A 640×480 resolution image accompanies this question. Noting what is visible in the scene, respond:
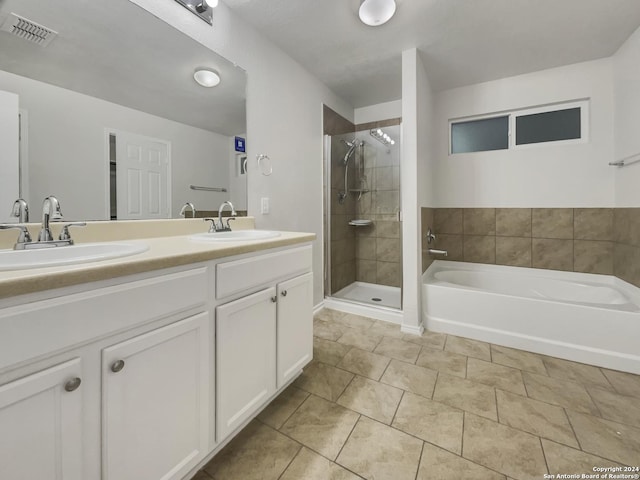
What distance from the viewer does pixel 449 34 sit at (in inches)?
77.5

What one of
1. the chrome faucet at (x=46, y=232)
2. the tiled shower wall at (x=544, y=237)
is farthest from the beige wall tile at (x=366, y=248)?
the chrome faucet at (x=46, y=232)

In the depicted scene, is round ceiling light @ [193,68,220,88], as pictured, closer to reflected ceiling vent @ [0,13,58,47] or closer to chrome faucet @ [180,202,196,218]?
reflected ceiling vent @ [0,13,58,47]

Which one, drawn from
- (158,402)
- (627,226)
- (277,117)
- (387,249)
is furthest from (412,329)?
(277,117)

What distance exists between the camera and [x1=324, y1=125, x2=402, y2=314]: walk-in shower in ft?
9.36

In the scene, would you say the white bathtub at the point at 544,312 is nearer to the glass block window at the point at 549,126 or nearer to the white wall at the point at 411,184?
the white wall at the point at 411,184

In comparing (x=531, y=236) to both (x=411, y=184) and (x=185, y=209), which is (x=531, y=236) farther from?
(x=185, y=209)

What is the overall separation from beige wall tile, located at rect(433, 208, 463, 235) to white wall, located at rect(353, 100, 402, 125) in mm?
1209

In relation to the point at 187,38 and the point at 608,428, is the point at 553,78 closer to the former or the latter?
the point at 608,428

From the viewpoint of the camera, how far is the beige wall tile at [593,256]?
2.32m

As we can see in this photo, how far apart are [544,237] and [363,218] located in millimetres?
1787

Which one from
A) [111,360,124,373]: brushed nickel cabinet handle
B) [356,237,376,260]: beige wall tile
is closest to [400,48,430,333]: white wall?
[356,237,376,260]: beige wall tile

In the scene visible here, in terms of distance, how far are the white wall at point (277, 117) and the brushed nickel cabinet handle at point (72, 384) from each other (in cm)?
138

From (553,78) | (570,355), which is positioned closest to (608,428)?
(570,355)

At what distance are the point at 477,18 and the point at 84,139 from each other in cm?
241
